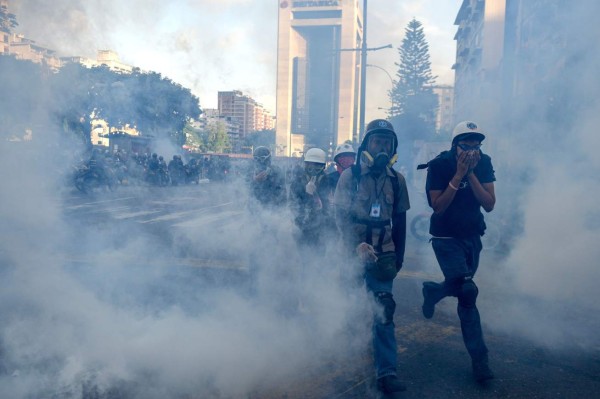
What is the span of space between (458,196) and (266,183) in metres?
2.29

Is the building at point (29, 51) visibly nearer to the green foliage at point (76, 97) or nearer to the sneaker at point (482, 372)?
the green foliage at point (76, 97)

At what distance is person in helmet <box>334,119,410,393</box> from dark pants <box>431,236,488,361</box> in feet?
1.10

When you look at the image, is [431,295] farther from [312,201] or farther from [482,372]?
[312,201]

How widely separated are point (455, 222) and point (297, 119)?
91.6 meters

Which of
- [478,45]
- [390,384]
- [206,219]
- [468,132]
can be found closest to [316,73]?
[478,45]

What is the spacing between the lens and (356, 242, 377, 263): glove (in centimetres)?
310

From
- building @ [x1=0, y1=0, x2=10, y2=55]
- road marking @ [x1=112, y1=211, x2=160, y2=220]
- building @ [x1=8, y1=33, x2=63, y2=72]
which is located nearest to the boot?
building @ [x1=0, y1=0, x2=10, y2=55]

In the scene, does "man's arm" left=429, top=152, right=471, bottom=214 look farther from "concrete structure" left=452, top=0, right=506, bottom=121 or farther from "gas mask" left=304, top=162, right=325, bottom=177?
"concrete structure" left=452, top=0, right=506, bottom=121

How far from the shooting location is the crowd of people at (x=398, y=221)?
10.2ft

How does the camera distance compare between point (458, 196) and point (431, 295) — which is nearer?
point (458, 196)

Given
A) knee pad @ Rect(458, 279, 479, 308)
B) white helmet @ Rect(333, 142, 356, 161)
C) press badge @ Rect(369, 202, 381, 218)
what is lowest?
knee pad @ Rect(458, 279, 479, 308)

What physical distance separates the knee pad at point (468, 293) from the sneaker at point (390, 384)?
684mm

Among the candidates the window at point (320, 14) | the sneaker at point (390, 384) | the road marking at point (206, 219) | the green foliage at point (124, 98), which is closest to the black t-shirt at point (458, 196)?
the sneaker at point (390, 384)

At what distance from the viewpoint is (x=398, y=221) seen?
3.24 metres
